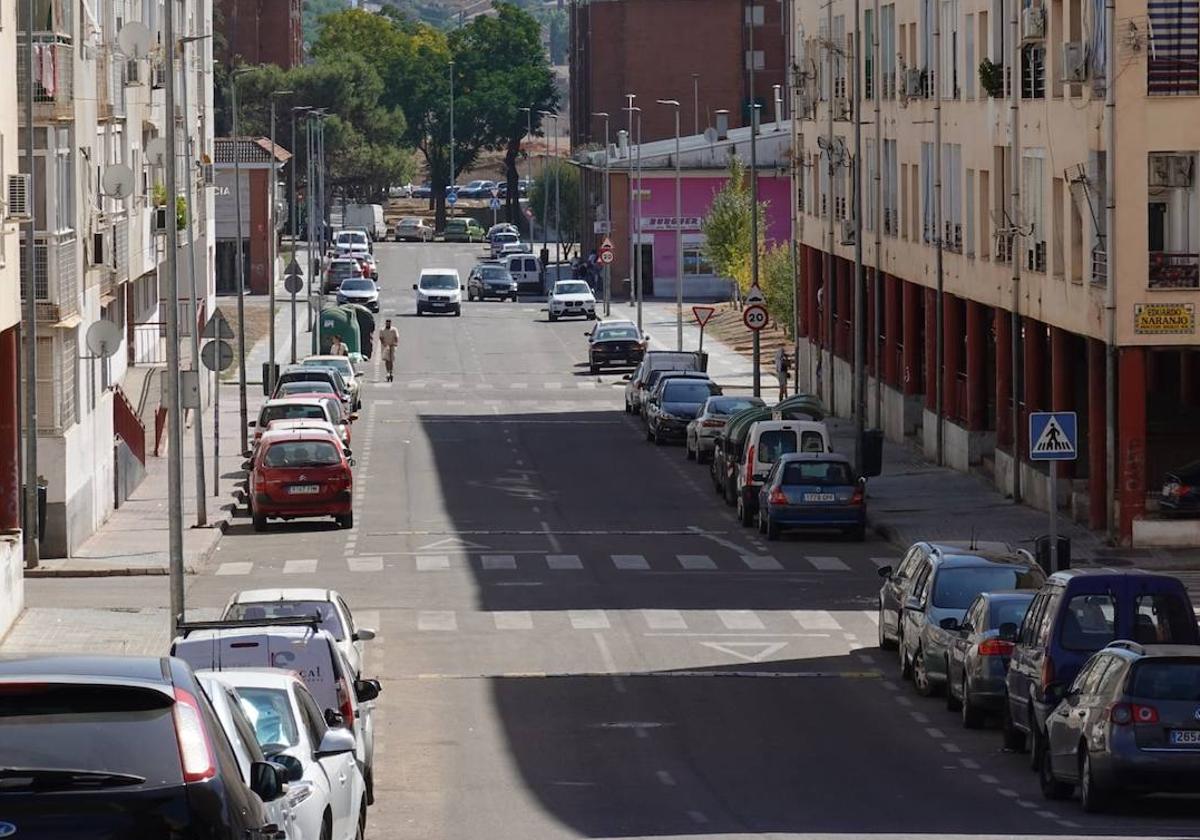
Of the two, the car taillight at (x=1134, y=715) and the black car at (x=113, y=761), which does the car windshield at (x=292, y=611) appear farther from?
the black car at (x=113, y=761)

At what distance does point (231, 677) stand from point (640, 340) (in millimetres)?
64101

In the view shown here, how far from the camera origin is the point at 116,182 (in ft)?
136

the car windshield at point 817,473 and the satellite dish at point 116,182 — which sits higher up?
the satellite dish at point 116,182

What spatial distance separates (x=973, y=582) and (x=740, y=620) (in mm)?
5906

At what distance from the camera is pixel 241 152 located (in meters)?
109

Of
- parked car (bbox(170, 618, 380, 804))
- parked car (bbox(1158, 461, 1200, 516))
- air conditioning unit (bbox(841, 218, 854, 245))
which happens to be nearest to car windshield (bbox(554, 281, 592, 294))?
air conditioning unit (bbox(841, 218, 854, 245))

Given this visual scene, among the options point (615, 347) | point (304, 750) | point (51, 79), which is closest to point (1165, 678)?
point (304, 750)

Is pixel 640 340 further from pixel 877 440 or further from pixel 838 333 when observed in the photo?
pixel 877 440

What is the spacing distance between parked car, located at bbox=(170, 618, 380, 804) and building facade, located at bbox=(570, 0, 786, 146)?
114 metres

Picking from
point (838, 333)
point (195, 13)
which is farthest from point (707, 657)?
point (195, 13)

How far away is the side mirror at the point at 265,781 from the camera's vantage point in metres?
9.82

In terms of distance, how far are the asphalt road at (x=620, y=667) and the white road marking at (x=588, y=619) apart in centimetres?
6

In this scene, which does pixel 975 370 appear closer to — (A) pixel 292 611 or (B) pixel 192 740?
(A) pixel 292 611

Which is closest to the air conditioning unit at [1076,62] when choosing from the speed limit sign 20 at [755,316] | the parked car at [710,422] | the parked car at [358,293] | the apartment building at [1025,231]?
the apartment building at [1025,231]
